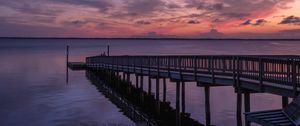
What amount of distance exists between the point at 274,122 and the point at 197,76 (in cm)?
1140

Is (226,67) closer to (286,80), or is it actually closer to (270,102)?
(286,80)

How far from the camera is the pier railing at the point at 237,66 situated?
1502 cm

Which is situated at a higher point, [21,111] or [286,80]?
[286,80]

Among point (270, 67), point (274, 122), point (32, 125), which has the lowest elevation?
point (32, 125)

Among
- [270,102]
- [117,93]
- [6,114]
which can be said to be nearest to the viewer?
[6,114]

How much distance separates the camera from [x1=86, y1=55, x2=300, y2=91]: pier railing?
15023 millimetres

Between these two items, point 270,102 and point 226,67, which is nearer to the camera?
point 226,67

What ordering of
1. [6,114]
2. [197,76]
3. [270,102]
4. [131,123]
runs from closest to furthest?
[197,76], [131,123], [6,114], [270,102]

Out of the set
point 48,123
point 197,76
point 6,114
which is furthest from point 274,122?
point 6,114

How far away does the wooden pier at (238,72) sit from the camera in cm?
1497

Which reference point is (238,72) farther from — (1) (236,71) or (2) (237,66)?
(1) (236,71)

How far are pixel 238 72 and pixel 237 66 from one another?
11.2 inches

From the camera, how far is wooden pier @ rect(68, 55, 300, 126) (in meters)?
15.0

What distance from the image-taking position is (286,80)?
1494 cm
